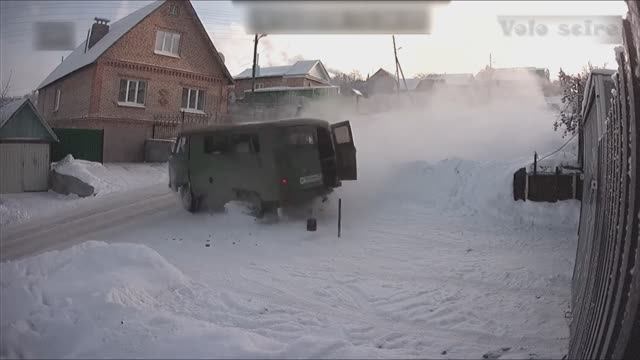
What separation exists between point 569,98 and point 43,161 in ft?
44.2

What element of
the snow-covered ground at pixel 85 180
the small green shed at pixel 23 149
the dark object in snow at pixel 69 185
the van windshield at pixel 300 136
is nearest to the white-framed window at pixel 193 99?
the snow-covered ground at pixel 85 180

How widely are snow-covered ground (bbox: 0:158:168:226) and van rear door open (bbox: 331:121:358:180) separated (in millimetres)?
3683

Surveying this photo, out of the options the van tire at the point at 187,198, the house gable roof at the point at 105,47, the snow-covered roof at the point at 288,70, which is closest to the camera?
the van tire at the point at 187,198

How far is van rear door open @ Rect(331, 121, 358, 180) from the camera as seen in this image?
31.0ft

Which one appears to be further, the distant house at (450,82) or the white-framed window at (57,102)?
the distant house at (450,82)

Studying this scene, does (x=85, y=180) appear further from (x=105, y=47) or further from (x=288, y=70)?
(x=105, y=47)

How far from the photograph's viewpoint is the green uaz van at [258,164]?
8.21m

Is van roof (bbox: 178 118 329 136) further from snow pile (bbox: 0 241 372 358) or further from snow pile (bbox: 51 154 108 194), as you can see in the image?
snow pile (bbox: 51 154 108 194)

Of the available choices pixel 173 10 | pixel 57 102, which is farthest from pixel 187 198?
pixel 57 102

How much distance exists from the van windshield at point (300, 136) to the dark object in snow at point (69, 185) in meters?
5.19

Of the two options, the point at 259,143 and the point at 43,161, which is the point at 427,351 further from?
the point at 43,161

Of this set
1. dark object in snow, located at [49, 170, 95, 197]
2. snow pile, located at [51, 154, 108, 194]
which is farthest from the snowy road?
snow pile, located at [51, 154, 108, 194]

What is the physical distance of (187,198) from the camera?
352 inches

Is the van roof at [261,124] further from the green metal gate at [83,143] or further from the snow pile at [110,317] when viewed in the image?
the green metal gate at [83,143]
